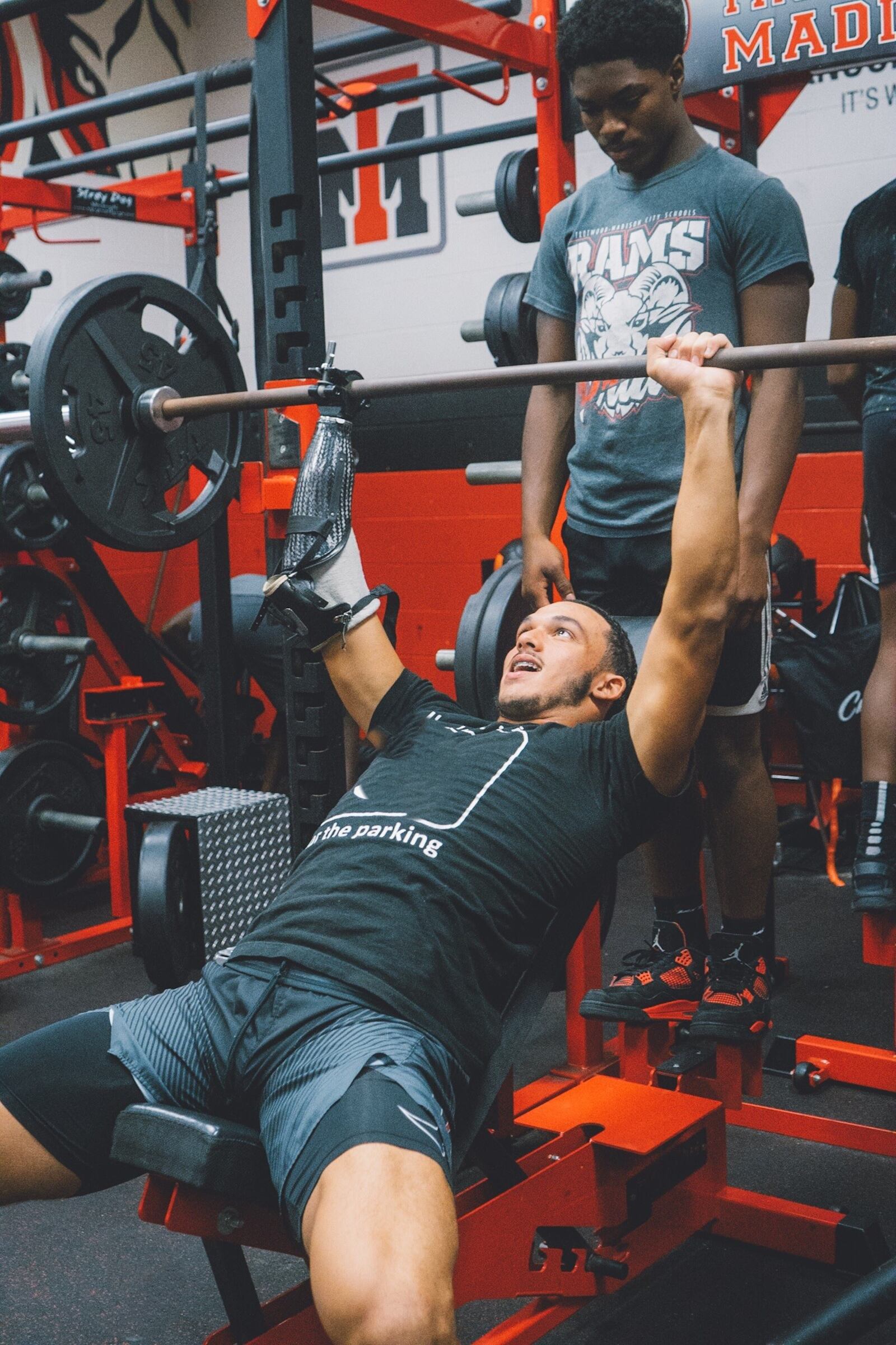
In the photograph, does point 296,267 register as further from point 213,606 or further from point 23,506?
point 213,606

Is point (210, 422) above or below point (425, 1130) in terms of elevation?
above

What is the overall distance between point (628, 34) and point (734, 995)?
54.8 inches

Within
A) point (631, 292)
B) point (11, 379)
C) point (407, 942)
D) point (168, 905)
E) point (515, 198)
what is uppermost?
point (515, 198)

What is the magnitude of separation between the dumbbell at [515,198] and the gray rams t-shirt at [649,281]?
0.50 metres

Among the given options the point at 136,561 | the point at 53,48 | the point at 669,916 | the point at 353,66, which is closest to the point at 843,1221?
the point at 669,916

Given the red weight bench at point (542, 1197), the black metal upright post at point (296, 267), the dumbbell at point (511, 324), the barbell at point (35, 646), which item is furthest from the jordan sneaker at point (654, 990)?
the barbell at point (35, 646)

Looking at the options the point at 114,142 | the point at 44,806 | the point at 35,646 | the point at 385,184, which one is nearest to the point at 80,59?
the point at 114,142

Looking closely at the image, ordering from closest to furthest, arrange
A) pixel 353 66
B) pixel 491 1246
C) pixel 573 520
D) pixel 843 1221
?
1. pixel 491 1246
2. pixel 843 1221
3. pixel 573 520
4. pixel 353 66

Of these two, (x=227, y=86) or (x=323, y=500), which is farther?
(x=227, y=86)

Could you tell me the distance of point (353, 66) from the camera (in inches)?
210

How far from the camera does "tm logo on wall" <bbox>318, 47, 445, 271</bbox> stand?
5191 millimetres

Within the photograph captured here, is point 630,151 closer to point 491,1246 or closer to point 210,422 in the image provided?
point 210,422

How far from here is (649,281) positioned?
2.04 meters

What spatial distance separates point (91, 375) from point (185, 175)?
201 centimetres
